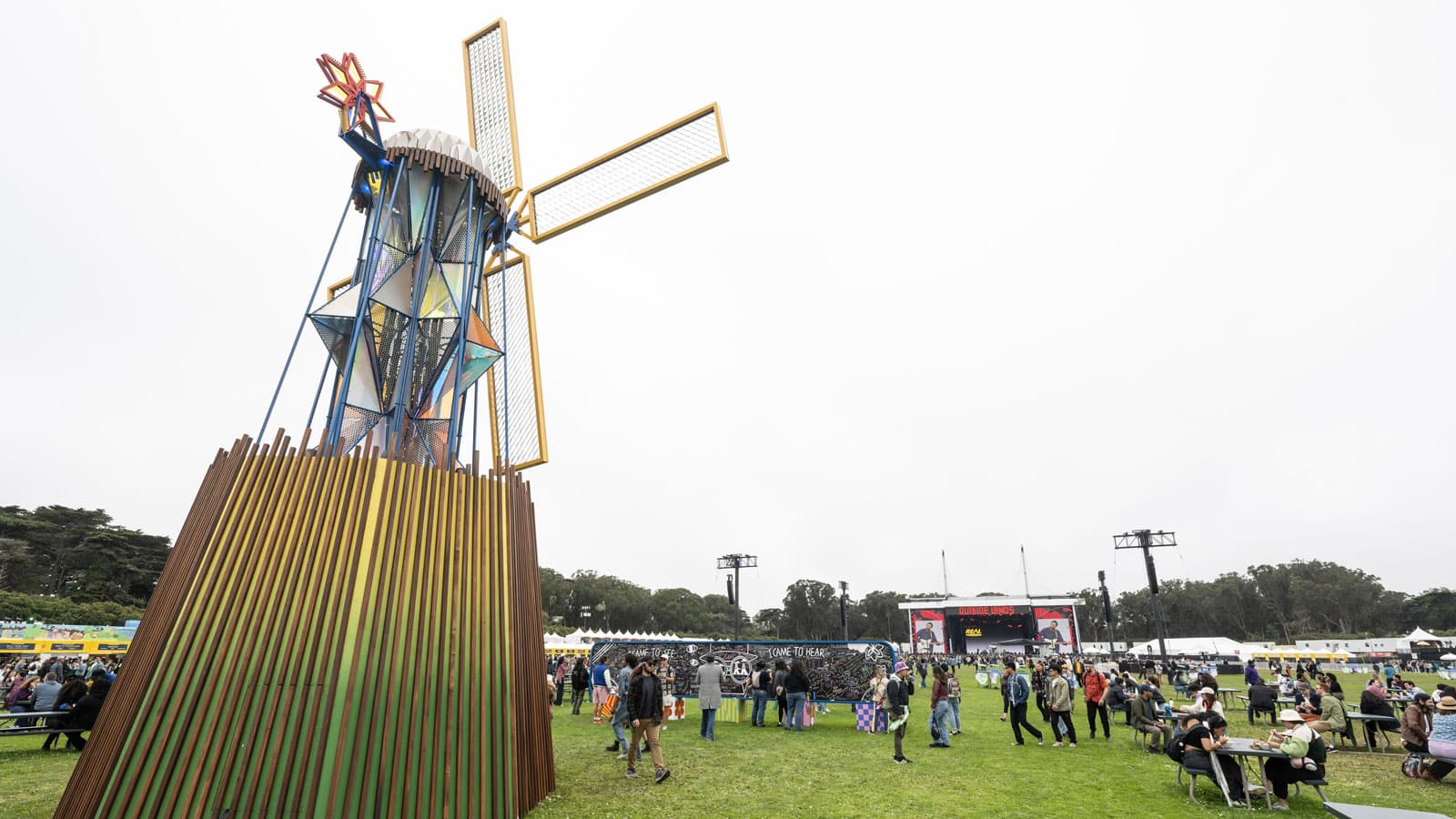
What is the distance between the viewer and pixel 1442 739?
809cm

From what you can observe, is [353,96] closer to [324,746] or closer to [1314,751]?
[324,746]

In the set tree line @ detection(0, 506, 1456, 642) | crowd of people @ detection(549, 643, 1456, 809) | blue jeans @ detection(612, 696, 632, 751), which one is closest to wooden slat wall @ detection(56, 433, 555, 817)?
crowd of people @ detection(549, 643, 1456, 809)

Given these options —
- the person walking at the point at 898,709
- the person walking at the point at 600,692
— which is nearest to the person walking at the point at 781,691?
the person walking at the point at 898,709

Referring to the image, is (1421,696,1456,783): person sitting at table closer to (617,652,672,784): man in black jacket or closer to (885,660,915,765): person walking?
(885,660,915,765): person walking

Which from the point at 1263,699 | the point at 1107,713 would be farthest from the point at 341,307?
the point at 1263,699

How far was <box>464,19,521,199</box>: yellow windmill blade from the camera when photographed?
10773mm

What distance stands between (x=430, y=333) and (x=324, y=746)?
4810mm

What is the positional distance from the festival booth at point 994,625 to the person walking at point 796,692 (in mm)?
40431

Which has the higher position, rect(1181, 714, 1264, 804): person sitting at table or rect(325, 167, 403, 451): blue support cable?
rect(325, 167, 403, 451): blue support cable

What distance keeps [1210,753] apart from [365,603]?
827 cm

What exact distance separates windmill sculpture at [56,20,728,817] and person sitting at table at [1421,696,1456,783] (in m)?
10.3

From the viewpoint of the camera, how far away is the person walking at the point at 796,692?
44.7 feet

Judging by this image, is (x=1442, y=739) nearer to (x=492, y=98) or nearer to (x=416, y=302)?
(x=416, y=302)

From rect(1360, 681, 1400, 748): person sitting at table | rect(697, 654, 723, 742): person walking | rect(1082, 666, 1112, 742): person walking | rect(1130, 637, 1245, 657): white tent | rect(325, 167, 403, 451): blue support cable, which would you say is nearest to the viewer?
rect(325, 167, 403, 451): blue support cable
